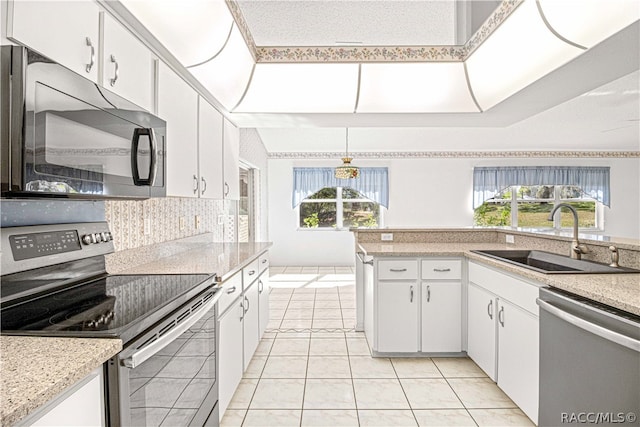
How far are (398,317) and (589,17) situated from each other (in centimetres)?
217

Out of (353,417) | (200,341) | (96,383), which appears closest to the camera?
(96,383)

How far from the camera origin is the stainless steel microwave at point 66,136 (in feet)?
2.95

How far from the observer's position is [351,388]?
2.42 meters

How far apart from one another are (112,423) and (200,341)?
64 centimetres

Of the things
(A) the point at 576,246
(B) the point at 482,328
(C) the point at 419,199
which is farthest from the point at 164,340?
(C) the point at 419,199

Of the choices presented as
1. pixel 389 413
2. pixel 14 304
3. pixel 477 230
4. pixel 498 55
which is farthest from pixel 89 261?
pixel 477 230

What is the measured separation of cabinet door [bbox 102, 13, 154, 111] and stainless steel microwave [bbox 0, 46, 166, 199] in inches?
5.0

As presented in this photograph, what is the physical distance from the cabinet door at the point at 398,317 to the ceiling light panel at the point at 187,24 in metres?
2.03

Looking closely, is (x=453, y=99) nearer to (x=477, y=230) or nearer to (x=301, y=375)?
(x=477, y=230)

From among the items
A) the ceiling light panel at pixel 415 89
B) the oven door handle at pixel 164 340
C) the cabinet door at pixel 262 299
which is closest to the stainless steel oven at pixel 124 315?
the oven door handle at pixel 164 340

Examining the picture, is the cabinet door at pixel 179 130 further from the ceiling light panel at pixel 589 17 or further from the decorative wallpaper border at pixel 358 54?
the ceiling light panel at pixel 589 17

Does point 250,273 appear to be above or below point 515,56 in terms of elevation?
below

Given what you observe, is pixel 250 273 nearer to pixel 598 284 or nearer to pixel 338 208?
pixel 598 284

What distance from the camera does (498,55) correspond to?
8.36ft
